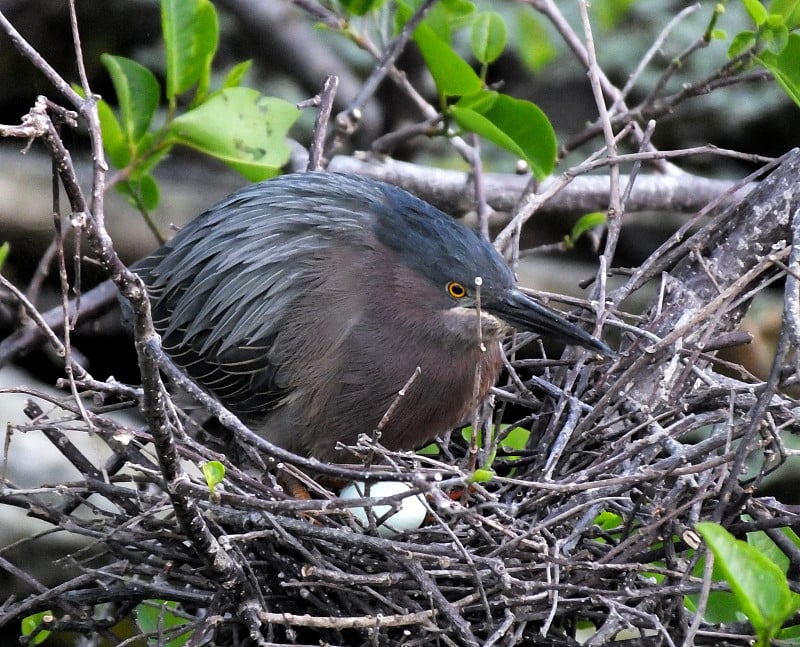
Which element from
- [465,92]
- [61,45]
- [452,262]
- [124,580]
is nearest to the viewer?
[124,580]

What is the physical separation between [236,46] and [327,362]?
3364 mm

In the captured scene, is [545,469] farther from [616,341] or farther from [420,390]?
[616,341]

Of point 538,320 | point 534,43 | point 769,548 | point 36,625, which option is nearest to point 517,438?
point 538,320

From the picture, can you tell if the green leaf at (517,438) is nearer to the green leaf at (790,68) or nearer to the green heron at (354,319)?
the green heron at (354,319)

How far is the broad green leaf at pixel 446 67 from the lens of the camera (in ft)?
7.90

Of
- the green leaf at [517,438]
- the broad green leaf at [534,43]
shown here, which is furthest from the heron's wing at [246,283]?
the broad green leaf at [534,43]

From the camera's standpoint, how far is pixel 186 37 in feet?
7.93

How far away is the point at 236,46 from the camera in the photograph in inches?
208

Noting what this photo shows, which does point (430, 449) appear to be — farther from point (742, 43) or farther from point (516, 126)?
point (742, 43)

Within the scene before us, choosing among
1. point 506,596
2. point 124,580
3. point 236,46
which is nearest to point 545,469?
point 506,596

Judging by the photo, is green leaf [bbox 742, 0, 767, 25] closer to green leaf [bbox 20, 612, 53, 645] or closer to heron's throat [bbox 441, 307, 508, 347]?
heron's throat [bbox 441, 307, 508, 347]

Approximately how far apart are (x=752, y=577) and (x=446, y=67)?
1432 millimetres

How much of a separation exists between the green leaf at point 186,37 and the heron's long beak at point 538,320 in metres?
0.89

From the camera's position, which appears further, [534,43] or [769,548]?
[534,43]
